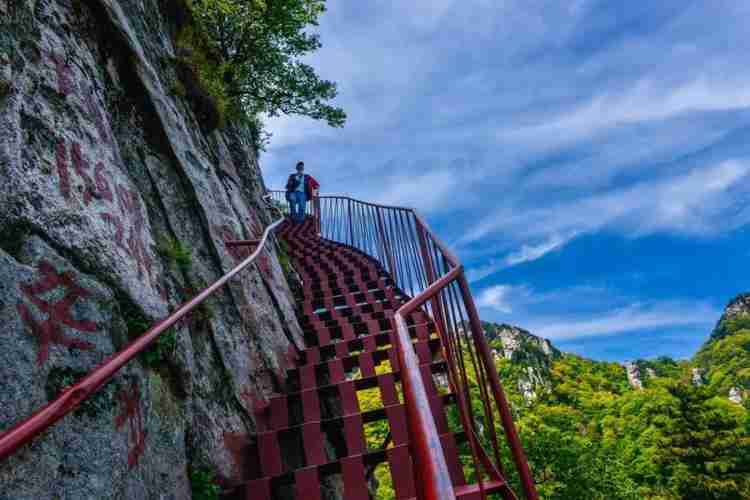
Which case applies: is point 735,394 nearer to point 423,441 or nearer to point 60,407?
point 423,441

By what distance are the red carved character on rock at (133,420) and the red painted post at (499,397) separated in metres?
1.55

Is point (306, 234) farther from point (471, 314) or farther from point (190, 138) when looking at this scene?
point (471, 314)

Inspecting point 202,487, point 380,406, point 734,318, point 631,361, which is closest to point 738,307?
point 734,318

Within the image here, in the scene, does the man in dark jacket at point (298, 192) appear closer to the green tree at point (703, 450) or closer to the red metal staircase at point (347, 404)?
the red metal staircase at point (347, 404)

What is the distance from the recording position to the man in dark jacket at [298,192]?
34.5ft

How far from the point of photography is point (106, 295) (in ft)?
A: 6.27

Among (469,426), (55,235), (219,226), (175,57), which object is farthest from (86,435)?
(175,57)

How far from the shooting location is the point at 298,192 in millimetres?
10656

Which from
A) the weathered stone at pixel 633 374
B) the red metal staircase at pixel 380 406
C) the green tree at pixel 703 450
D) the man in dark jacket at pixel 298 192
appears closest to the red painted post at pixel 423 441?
the red metal staircase at pixel 380 406

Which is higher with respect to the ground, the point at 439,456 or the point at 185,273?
the point at 185,273

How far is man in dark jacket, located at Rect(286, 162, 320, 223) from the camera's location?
34.5 ft

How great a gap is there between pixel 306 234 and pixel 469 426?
8.27m

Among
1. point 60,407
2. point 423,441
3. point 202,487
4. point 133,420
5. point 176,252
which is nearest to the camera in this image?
point 423,441

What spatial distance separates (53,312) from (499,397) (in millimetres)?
1870
